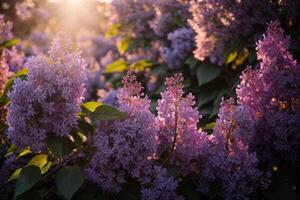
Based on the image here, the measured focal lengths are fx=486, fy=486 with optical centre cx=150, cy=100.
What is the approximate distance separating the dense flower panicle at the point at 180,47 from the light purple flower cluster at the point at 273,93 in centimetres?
257

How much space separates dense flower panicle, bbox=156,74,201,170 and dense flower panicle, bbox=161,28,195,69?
106 inches

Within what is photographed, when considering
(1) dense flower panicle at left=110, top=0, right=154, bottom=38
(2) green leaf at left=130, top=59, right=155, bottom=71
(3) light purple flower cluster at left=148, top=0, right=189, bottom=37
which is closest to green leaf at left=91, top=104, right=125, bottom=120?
(3) light purple flower cluster at left=148, top=0, right=189, bottom=37

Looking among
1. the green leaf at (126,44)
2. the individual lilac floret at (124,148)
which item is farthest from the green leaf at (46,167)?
the green leaf at (126,44)

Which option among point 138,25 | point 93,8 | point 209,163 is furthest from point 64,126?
point 93,8

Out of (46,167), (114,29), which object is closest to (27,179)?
(46,167)

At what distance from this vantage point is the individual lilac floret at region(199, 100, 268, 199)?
2857 millimetres

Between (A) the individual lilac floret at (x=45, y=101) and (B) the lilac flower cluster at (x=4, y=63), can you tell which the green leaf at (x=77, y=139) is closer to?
(A) the individual lilac floret at (x=45, y=101)

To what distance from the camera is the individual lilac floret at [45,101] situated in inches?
114

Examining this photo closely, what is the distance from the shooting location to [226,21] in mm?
4457

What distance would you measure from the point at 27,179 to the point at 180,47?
10.4 ft

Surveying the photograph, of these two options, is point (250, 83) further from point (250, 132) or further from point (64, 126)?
point (64, 126)

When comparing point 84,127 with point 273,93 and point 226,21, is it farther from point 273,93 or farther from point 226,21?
point 226,21

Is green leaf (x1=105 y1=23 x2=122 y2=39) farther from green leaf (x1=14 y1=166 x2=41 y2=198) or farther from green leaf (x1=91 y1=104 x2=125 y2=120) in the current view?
green leaf (x1=14 y1=166 x2=41 y2=198)

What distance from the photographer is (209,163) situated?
294 cm
